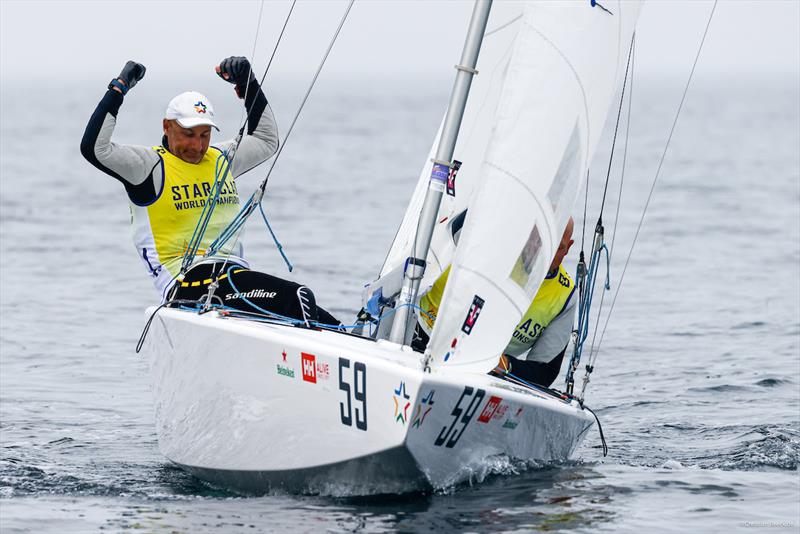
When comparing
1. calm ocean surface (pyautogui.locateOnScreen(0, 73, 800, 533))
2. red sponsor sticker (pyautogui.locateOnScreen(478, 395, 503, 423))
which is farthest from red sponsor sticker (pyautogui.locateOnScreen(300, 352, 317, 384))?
red sponsor sticker (pyautogui.locateOnScreen(478, 395, 503, 423))

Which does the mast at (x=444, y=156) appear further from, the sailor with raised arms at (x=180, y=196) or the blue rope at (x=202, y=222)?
the blue rope at (x=202, y=222)

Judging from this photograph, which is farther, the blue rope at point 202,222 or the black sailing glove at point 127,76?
the blue rope at point 202,222

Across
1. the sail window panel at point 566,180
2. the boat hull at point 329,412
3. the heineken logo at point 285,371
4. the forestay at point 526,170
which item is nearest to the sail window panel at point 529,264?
the forestay at point 526,170

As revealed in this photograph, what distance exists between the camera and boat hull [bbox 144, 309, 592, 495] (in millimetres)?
4918

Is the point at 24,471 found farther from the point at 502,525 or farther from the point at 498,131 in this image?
the point at 498,131

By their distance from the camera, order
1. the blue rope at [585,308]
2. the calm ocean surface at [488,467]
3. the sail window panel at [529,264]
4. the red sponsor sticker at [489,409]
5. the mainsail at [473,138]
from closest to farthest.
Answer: the red sponsor sticker at [489,409] < the sail window panel at [529,264] < the calm ocean surface at [488,467] < the blue rope at [585,308] < the mainsail at [473,138]

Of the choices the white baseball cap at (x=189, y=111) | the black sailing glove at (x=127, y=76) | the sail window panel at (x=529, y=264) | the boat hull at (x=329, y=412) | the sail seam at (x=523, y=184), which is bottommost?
the boat hull at (x=329, y=412)

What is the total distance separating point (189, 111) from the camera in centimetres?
598

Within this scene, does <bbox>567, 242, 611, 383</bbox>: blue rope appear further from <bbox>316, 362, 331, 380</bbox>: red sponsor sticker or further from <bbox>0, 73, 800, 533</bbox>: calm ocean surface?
<bbox>316, 362, 331, 380</bbox>: red sponsor sticker

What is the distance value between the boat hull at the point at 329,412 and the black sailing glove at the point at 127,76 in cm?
101

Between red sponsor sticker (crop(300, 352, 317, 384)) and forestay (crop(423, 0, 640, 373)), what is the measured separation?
45cm

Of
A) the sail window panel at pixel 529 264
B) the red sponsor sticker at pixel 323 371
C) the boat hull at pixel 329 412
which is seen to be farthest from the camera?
the sail window panel at pixel 529 264

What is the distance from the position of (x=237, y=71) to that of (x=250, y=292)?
1219 mm

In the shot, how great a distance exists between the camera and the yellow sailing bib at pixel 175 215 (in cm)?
607
